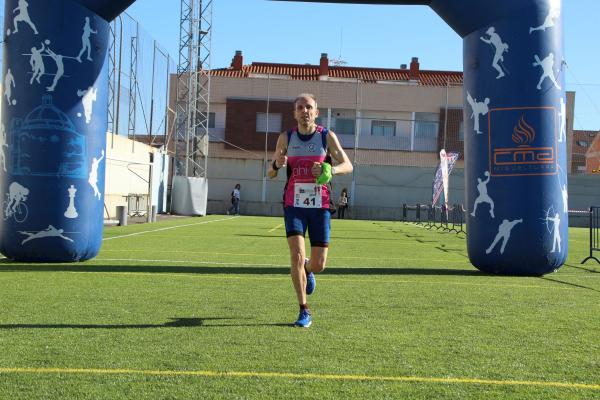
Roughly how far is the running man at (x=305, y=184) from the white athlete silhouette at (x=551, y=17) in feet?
19.1

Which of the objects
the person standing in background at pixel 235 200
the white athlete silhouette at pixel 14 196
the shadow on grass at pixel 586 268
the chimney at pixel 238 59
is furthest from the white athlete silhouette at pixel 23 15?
the chimney at pixel 238 59

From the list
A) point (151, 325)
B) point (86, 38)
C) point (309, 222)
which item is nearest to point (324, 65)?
point (86, 38)

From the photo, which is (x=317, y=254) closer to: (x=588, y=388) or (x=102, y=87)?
(x=588, y=388)

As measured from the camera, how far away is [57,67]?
10.8m

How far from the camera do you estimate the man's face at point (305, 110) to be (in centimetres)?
633

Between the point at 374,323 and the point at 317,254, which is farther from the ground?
the point at 317,254

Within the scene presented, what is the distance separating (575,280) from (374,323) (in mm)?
5335

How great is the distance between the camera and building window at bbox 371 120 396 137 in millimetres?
44031

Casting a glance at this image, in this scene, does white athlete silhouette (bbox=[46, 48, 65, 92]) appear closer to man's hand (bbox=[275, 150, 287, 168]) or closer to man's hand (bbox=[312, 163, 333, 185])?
man's hand (bbox=[275, 150, 287, 168])

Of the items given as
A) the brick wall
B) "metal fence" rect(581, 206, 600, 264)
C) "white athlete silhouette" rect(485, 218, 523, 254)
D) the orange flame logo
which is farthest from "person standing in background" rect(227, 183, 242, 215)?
the orange flame logo

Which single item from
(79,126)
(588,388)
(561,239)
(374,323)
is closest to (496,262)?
(561,239)

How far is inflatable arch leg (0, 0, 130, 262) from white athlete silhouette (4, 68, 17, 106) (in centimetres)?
1

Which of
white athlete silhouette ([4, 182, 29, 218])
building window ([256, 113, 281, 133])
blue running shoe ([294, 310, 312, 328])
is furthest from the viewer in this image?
building window ([256, 113, 281, 133])

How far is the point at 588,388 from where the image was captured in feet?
13.5
